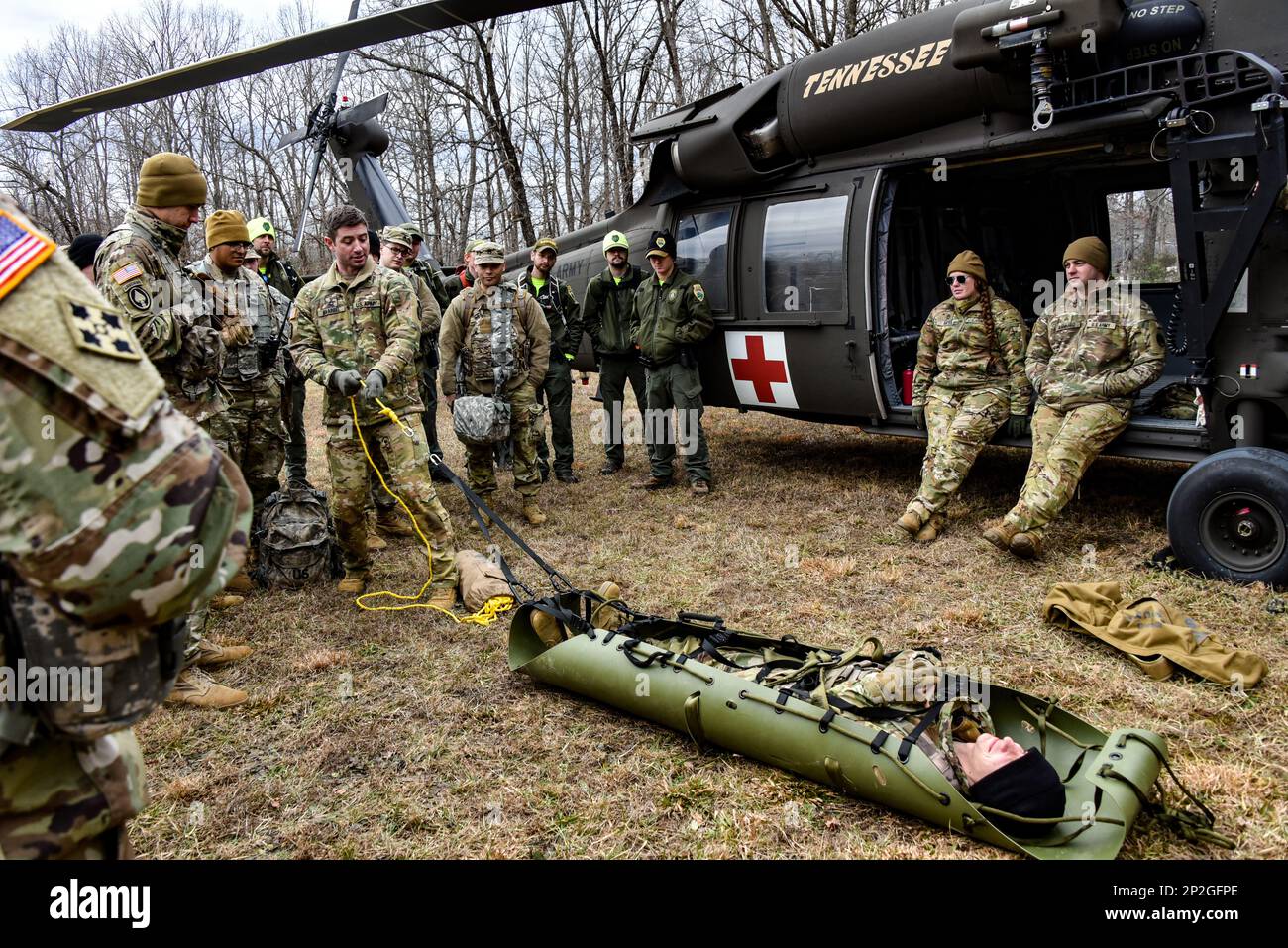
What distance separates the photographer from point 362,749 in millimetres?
3523

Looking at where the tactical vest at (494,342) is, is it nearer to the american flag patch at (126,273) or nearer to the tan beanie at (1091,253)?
the american flag patch at (126,273)

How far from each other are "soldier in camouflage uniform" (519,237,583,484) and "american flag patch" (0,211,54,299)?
6610mm

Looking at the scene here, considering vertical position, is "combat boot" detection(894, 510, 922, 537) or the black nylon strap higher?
"combat boot" detection(894, 510, 922, 537)

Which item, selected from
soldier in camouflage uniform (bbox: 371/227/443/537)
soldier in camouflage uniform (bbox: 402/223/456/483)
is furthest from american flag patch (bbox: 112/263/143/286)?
soldier in camouflage uniform (bbox: 402/223/456/483)

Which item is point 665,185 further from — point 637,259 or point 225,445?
point 225,445

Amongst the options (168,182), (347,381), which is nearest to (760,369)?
(347,381)

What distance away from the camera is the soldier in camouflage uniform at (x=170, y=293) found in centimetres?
406

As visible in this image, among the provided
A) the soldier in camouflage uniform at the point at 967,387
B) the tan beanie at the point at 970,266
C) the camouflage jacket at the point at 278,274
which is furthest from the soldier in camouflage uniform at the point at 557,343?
the tan beanie at the point at 970,266

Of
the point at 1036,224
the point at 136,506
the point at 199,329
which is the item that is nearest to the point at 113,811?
the point at 136,506

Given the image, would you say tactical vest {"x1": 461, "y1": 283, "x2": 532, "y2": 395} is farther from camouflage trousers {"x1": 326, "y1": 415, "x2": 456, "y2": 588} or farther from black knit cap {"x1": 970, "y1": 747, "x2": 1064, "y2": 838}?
black knit cap {"x1": 970, "y1": 747, "x2": 1064, "y2": 838}

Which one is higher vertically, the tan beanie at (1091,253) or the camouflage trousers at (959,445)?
the tan beanie at (1091,253)

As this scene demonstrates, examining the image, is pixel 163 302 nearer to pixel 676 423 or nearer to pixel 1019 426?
pixel 676 423

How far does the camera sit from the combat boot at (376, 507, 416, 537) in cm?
645

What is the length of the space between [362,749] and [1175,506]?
4.18 m
